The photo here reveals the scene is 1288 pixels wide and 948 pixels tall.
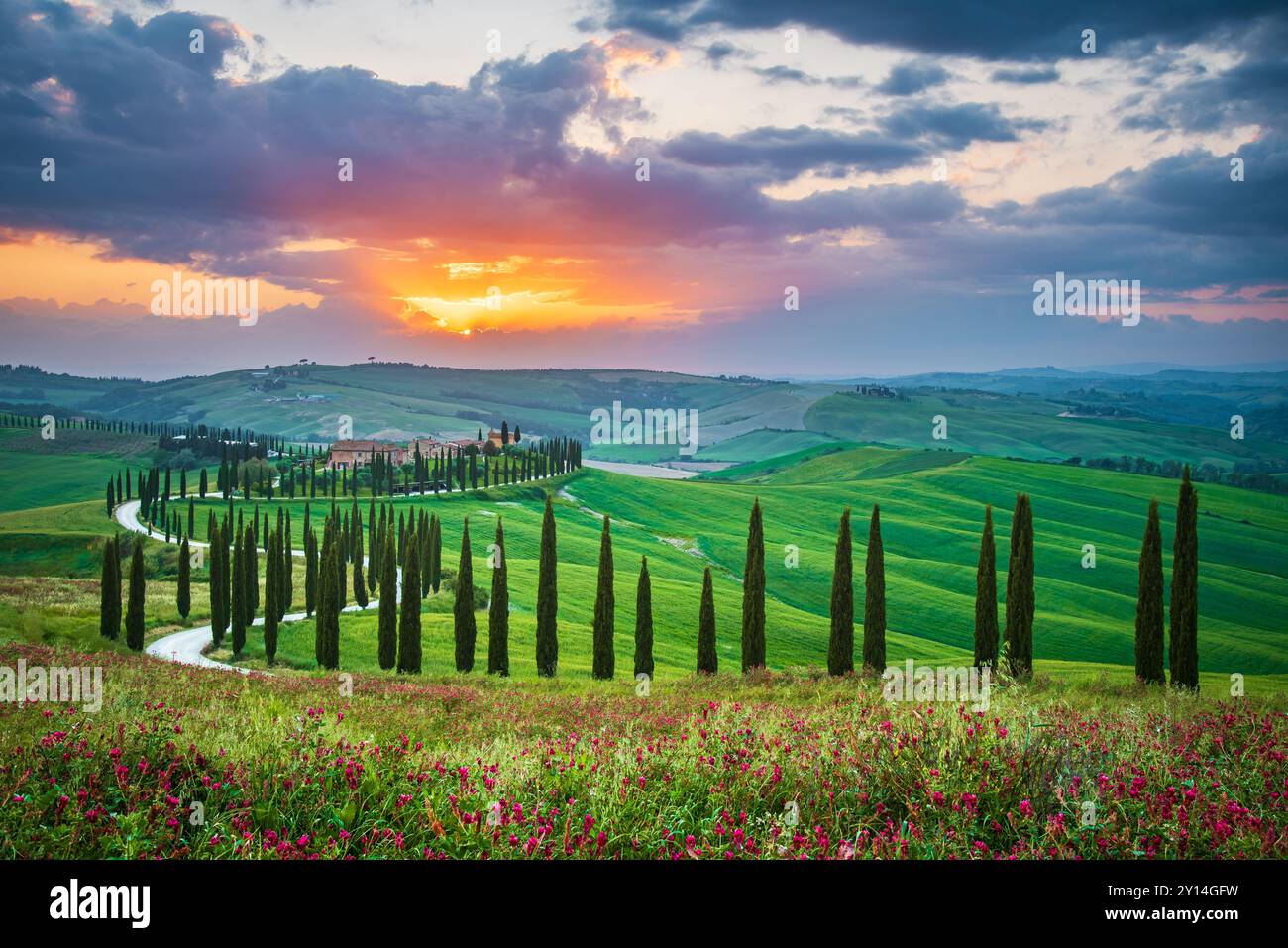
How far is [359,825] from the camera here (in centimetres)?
908

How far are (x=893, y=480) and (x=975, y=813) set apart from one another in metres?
193

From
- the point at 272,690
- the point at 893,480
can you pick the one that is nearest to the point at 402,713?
the point at 272,690

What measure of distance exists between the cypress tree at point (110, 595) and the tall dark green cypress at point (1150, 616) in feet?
204

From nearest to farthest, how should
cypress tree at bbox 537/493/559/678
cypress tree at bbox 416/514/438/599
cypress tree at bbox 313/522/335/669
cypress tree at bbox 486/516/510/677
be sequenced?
1. cypress tree at bbox 537/493/559/678
2. cypress tree at bbox 313/522/335/669
3. cypress tree at bbox 486/516/510/677
4. cypress tree at bbox 416/514/438/599

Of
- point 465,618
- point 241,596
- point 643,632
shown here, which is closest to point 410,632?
point 465,618

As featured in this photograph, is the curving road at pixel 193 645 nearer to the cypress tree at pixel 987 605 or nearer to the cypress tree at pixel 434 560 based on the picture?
the cypress tree at pixel 434 560

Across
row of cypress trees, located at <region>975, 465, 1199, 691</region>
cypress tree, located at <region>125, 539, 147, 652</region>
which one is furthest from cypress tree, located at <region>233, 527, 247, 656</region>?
row of cypress trees, located at <region>975, 465, 1199, 691</region>

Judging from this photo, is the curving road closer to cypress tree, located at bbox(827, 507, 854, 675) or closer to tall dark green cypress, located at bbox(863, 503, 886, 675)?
cypress tree, located at bbox(827, 507, 854, 675)

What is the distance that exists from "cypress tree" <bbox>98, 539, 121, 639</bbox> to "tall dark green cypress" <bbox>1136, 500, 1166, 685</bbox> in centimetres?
6210

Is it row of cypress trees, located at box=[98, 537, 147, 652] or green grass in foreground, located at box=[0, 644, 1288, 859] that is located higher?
green grass in foreground, located at box=[0, 644, 1288, 859]

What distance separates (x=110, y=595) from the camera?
55.9 m

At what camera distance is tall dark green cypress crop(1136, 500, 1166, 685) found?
1698 inches

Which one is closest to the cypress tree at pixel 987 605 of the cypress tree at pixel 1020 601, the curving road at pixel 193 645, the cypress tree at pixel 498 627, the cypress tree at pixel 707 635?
the cypress tree at pixel 1020 601
